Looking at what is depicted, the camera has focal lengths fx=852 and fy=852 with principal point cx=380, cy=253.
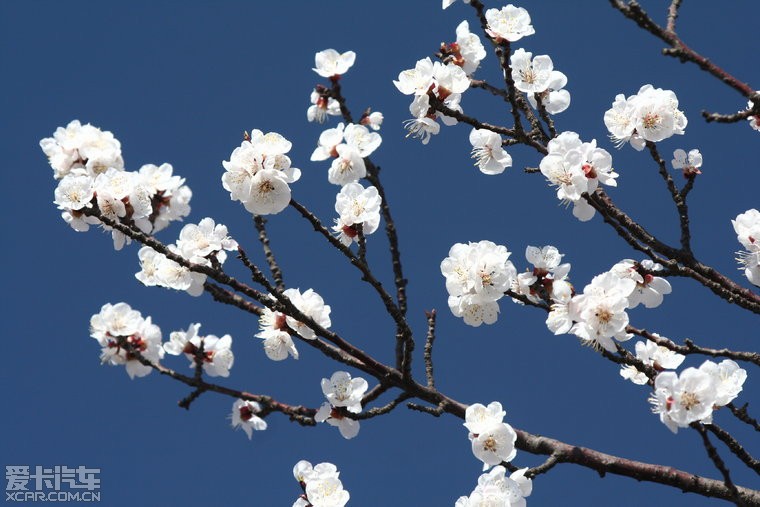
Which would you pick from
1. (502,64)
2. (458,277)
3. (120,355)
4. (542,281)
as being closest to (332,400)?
(458,277)

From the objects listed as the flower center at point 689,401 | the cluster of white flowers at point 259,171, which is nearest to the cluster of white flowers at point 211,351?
the cluster of white flowers at point 259,171

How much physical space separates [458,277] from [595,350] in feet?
2.04

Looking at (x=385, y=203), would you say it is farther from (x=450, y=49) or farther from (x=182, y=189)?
(x=182, y=189)

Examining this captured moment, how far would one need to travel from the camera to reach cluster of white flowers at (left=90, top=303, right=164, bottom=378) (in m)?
4.14

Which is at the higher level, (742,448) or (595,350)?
(595,350)

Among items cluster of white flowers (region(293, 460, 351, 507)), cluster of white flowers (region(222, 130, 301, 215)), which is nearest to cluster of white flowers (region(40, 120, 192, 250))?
cluster of white flowers (region(222, 130, 301, 215))

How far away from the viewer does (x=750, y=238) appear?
3637mm

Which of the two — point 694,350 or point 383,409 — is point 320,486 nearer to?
point 383,409

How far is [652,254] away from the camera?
3.09m

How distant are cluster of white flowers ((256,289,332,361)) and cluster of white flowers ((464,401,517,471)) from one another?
711 mm

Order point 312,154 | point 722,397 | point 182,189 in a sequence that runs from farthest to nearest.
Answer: point 182,189 → point 312,154 → point 722,397

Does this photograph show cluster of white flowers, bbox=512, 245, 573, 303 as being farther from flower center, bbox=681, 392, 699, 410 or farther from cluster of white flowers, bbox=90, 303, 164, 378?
cluster of white flowers, bbox=90, 303, 164, 378

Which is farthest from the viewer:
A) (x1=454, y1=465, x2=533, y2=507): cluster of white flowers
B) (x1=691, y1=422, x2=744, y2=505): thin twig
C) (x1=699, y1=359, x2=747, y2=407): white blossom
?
(x1=454, y1=465, x2=533, y2=507): cluster of white flowers

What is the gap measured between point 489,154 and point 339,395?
125cm
